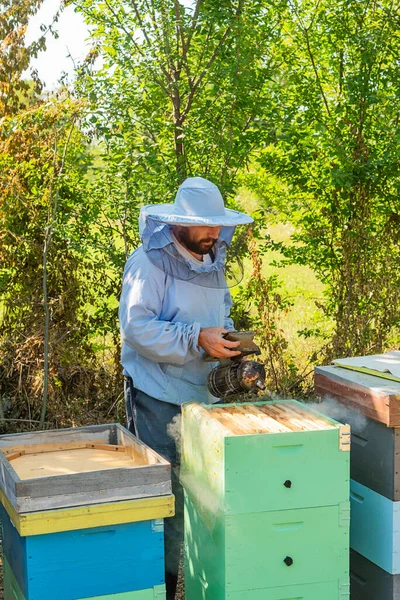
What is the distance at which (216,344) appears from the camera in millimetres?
3000

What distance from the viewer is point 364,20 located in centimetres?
512

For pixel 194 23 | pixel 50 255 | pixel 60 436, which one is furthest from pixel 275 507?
pixel 194 23

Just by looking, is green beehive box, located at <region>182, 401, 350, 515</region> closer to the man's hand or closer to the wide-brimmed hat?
the man's hand

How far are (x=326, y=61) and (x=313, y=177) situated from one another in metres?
0.77

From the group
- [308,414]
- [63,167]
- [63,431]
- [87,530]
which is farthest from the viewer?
[63,167]

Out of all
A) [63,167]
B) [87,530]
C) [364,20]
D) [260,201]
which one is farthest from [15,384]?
[364,20]

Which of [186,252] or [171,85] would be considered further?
[171,85]

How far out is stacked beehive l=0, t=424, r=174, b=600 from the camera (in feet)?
8.12

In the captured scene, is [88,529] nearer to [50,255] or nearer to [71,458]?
[71,458]

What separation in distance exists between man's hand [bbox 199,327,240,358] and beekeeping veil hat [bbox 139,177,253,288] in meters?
0.26

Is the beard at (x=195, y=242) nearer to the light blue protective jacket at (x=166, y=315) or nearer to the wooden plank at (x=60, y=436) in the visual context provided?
the light blue protective jacket at (x=166, y=315)

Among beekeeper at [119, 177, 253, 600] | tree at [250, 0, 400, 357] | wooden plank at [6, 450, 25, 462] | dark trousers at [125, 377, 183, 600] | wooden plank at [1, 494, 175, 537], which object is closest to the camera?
wooden plank at [1, 494, 175, 537]

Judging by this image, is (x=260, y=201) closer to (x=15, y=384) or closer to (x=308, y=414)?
(x=15, y=384)

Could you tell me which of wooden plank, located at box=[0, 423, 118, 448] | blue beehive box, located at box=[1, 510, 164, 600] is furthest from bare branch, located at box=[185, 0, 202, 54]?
blue beehive box, located at box=[1, 510, 164, 600]
